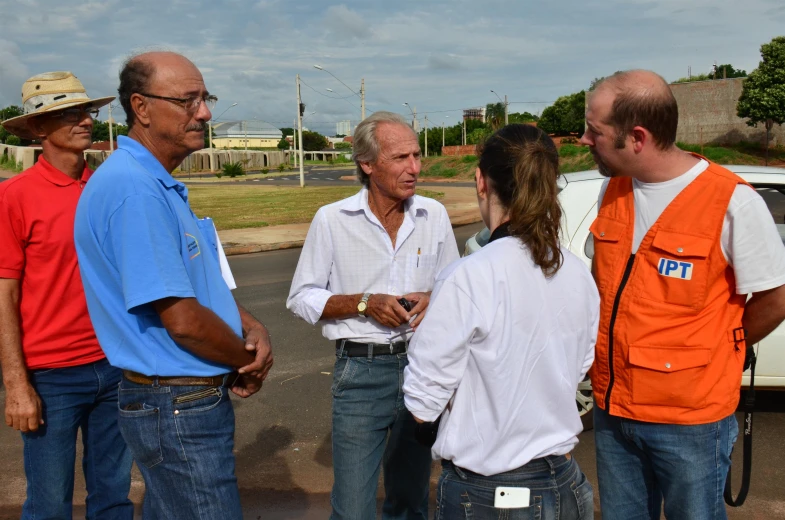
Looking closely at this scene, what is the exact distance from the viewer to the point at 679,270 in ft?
7.69

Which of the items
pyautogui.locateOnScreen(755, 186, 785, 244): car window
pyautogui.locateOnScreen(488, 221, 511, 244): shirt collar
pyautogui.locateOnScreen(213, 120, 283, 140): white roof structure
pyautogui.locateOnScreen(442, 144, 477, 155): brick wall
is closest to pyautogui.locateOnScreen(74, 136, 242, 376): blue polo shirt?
pyautogui.locateOnScreen(488, 221, 511, 244): shirt collar

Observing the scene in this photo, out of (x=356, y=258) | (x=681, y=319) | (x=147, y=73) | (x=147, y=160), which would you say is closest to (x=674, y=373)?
(x=681, y=319)

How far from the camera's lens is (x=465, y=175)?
4916 cm

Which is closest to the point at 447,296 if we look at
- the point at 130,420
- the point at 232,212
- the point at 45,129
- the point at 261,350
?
the point at 261,350

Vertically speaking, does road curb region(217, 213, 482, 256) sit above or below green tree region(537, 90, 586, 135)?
below

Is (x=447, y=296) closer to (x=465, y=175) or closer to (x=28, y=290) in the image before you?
(x=28, y=290)

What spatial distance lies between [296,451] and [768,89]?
43.8 meters

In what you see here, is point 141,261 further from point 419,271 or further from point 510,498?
point 419,271

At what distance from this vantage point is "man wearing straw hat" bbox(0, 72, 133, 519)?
2807mm

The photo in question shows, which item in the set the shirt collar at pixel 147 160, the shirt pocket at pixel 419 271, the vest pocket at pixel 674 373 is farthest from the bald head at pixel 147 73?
the vest pocket at pixel 674 373

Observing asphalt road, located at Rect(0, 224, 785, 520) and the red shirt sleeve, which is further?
asphalt road, located at Rect(0, 224, 785, 520)

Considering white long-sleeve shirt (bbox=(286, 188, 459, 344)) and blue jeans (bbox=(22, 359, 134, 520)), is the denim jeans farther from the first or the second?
blue jeans (bbox=(22, 359, 134, 520))

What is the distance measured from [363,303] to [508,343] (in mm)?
953

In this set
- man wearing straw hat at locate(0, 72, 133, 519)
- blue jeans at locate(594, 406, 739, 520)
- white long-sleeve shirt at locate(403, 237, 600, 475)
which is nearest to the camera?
white long-sleeve shirt at locate(403, 237, 600, 475)
